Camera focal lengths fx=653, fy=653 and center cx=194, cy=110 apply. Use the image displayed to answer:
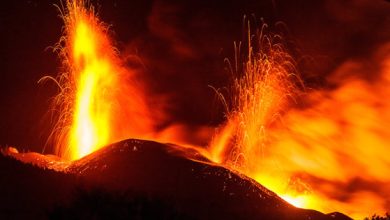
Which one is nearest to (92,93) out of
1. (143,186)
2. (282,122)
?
(282,122)

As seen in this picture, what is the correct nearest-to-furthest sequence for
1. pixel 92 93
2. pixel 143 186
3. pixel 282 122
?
pixel 143 186 → pixel 92 93 → pixel 282 122

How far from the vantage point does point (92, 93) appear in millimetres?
33406

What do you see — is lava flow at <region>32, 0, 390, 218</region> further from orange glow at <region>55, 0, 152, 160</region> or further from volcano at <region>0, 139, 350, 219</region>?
volcano at <region>0, 139, 350, 219</region>

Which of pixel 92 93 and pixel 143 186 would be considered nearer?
pixel 143 186

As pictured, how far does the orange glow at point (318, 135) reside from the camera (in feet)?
109

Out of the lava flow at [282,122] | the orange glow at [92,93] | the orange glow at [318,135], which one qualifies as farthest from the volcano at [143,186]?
the orange glow at [318,135]

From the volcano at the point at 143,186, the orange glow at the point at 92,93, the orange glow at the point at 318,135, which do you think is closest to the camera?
the volcano at the point at 143,186

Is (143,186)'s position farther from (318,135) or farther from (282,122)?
(318,135)

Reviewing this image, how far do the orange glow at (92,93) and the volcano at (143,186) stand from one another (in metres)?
7.68

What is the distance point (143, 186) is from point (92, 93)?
1479 cm

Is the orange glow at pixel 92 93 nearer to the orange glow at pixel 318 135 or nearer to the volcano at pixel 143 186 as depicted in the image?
the orange glow at pixel 318 135

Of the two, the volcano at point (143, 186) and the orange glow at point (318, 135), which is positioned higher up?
the orange glow at point (318, 135)

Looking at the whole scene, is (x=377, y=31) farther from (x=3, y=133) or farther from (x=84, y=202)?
(x=84, y=202)

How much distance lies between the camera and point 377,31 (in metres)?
34.1
